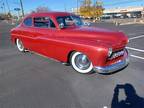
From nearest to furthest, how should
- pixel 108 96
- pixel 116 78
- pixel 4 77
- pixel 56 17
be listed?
pixel 108 96 → pixel 116 78 → pixel 4 77 → pixel 56 17

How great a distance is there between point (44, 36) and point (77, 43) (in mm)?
1590

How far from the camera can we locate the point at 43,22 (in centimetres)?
694

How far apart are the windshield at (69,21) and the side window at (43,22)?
11.7 inches

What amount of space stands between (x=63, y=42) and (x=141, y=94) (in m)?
2.75

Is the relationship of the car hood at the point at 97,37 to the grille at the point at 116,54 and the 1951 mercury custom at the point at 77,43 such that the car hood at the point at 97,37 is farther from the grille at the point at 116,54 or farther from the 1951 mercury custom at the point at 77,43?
the grille at the point at 116,54

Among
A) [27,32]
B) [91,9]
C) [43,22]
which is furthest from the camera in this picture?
[91,9]

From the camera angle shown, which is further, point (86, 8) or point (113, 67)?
point (86, 8)

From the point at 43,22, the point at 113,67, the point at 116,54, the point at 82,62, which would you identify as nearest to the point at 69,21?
the point at 43,22

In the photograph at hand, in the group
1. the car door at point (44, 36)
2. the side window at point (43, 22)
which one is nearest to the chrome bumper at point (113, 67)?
the car door at point (44, 36)

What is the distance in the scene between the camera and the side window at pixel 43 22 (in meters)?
6.58

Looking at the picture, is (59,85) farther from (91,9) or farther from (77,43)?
(91,9)

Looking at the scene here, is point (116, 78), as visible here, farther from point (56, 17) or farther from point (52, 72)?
point (56, 17)

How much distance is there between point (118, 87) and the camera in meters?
4.84

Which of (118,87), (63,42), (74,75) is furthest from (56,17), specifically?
(118,87)
